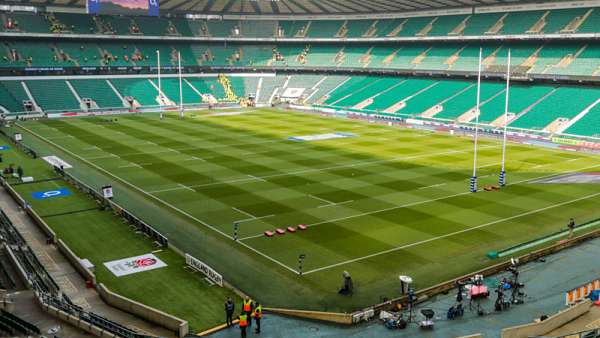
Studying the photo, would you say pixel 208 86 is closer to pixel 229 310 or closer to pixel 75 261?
pixel 75 261

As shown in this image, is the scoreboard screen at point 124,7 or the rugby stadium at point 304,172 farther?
the scoreboard screen at point 124,7

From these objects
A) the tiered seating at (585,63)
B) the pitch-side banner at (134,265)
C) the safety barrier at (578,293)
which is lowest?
the pitch-side banner at (134,265)

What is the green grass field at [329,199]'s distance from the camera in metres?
26.5

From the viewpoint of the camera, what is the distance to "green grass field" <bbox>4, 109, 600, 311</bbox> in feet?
87.1

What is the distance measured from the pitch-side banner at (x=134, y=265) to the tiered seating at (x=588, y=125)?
5345 centimetres

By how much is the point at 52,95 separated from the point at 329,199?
6703 centimetres

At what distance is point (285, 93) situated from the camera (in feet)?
349

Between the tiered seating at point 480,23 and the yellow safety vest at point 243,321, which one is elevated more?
the tiered seating at point 480,23

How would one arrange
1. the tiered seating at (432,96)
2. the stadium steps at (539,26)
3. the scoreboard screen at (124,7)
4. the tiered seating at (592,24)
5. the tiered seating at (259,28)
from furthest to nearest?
the tiered seating at (259,28) → the scoreboard screen at (124,7) → the tiered seating at (432,96) → the stadium steps at (539,26) → the tiered seating at (592,24)

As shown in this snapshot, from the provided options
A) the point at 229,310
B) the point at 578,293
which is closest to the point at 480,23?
the point at 578,293

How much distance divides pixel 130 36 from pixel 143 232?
81961 millimetres

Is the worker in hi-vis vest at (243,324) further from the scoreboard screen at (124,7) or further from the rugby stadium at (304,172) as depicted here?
the scoreboard screen at (124,7)

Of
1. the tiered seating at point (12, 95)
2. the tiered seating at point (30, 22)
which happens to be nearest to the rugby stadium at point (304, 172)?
the tiered seating at point (12, 95)

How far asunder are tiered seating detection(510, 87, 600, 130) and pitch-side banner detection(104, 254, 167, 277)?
54.9 metres
